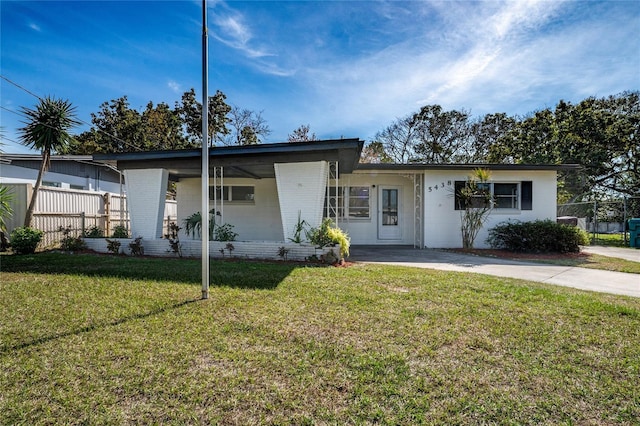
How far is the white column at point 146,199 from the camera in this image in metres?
8.84

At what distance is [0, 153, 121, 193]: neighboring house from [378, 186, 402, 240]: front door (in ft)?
38.4

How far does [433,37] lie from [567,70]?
5.49 m

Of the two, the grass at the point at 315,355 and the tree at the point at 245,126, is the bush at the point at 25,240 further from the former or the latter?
the tree at the point at 245,126

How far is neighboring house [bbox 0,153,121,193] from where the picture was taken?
43.4 feet

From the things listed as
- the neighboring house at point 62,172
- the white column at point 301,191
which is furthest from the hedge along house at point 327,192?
the neighboring house at point 62,172

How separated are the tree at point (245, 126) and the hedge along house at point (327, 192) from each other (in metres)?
14.4

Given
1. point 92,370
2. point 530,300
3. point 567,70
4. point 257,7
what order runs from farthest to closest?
point 567,70
point 257,7
point 530,300
point 92,370

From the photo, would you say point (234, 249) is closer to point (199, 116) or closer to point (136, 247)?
point (136, 247)

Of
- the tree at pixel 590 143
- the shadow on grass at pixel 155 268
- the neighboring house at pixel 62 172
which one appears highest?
the tree at pixel 590 143

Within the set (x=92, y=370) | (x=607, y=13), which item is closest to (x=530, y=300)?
(x=92, y=370)

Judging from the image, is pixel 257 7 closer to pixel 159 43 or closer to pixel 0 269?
pixel 159 43

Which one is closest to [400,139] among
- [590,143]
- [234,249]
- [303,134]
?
[303,134]

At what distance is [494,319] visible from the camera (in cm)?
381

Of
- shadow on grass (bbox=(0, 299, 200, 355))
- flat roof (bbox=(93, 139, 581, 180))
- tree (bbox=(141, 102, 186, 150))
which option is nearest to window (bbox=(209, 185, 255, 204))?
flat roof (bbox=(93, 139, 581, 180))
